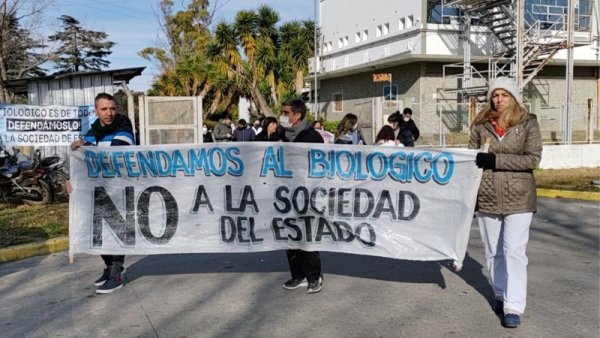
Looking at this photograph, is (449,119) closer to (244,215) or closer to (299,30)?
(299,30)

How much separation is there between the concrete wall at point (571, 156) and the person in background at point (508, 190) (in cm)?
1435

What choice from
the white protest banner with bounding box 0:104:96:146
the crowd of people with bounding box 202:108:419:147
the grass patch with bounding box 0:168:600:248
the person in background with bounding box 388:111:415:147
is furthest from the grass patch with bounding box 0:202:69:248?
the person in background with bounding box 388:111:415:147

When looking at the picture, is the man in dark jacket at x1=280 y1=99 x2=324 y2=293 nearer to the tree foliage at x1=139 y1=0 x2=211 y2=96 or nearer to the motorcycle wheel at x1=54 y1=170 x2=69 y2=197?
the motorcycle wheel at x1=54 y1=170 x2=69 y2=197

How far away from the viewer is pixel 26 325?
16.4 ft

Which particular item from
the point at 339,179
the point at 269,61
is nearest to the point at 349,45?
the point at 269,61

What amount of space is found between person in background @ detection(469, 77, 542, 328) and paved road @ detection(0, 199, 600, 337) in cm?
34

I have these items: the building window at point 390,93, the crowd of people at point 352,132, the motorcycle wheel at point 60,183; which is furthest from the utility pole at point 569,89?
the motorcycle wheel at point 60,183

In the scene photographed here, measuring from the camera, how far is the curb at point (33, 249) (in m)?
7.74

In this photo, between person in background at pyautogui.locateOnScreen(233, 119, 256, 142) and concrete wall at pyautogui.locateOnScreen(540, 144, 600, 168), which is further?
concrete wall at pyautogui.locateOnScreen(540, 144, 600, 168)

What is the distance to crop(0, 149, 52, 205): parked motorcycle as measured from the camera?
11383 mm

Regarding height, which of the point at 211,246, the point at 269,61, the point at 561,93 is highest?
the point at 269,61

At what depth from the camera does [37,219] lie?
10.0m

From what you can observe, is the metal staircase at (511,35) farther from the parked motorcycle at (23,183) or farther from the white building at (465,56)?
the parked motorcycle at (23,183)

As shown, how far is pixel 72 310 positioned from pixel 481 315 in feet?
11.4
